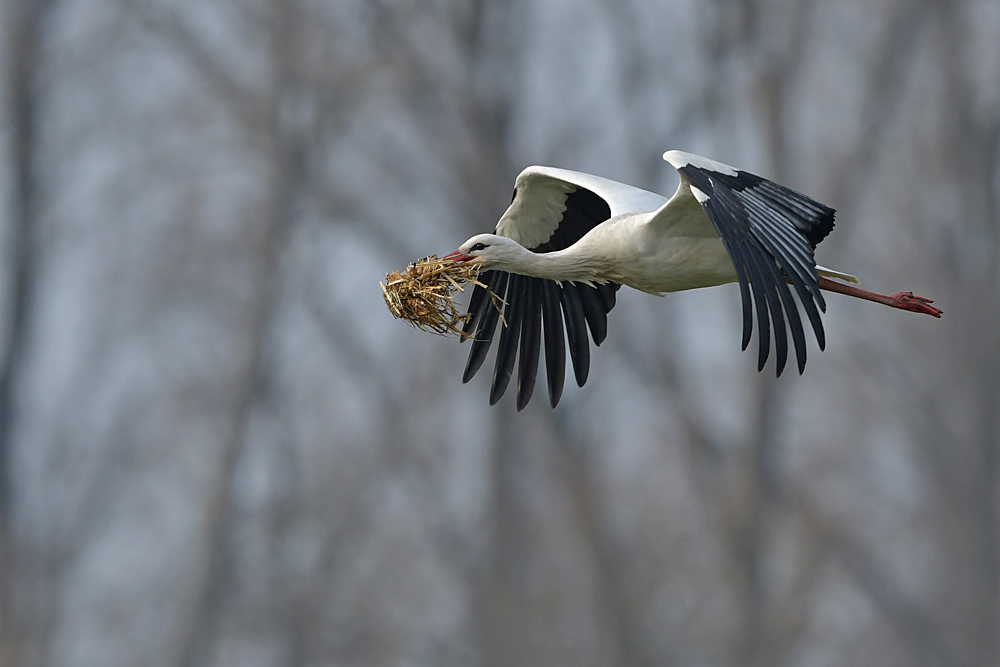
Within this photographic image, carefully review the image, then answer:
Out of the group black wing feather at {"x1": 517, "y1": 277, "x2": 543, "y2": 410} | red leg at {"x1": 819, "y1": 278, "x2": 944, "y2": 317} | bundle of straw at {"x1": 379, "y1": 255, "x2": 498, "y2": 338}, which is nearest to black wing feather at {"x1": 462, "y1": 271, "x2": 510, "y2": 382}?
black wing feather at {"x1": 517, "y1": 277, "x2": 543, "y2": 410}

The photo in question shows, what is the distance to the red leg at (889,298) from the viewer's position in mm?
9062

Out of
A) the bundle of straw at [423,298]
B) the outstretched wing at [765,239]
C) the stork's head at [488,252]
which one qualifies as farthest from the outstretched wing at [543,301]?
the outstretched wing at [765,239]

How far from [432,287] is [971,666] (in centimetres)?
1325

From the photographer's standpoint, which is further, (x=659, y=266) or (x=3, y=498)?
(x=3, y=498)

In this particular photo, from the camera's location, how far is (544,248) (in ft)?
34.1

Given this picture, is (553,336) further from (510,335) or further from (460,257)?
(460,257)

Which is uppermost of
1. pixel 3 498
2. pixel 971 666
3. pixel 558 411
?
pixel 558 411

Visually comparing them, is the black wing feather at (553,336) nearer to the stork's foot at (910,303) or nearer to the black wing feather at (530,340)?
the black wing feather at (530,340)

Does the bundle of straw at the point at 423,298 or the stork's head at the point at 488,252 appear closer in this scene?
the bundle of straw at the point at 423,298

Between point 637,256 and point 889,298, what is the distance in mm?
1703

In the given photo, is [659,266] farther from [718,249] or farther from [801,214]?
[801,214]

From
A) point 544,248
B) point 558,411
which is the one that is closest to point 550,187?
point 544,248

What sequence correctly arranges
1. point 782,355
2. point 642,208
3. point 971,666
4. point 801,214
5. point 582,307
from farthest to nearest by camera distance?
point 971,666, point 582,307, point 642,208, point 801,214, point 782,355

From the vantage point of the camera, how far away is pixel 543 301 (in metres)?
10.2
